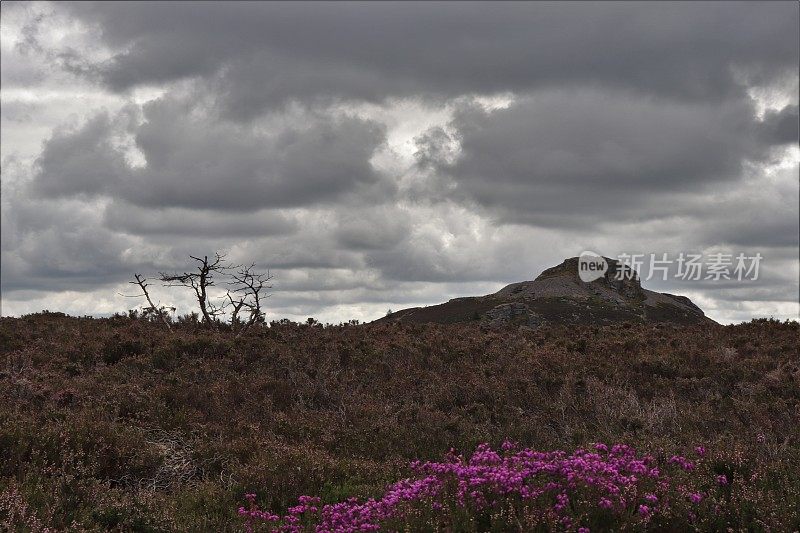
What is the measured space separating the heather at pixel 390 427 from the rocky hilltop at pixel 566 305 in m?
25.4

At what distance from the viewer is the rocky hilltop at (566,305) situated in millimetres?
50000

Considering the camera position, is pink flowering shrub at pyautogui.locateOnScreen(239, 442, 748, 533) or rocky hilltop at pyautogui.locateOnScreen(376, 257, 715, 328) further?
rocky hilltop at pyautogui.locateOnScreen(376, 257, 715, 328)

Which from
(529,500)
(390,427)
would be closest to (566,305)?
(390,427)

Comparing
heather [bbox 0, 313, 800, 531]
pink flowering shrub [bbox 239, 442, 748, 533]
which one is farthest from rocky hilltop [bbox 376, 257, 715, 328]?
pink flowering shrub [bbox 239, 442, 748, 533]

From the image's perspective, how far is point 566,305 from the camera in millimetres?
54844

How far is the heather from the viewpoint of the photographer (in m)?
6.65

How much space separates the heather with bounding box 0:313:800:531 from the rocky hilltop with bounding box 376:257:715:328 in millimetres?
25408

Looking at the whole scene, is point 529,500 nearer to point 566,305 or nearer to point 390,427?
point 390,427

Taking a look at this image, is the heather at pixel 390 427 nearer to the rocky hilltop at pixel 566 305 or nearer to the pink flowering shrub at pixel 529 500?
A: the pink flowering shrub at pixel 529 500

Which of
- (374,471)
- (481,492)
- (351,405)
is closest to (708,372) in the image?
(351,405)

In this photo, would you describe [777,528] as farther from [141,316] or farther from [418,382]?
[141,316]

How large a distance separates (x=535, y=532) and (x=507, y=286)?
69163 millimetres

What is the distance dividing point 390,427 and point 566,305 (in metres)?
45.5

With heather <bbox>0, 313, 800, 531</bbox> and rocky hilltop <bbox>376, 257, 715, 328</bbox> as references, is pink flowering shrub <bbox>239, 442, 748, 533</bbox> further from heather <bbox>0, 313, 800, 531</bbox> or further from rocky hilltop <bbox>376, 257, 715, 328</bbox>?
rocky hilltop <bbox>376, 257, 715, 328</bbox>
